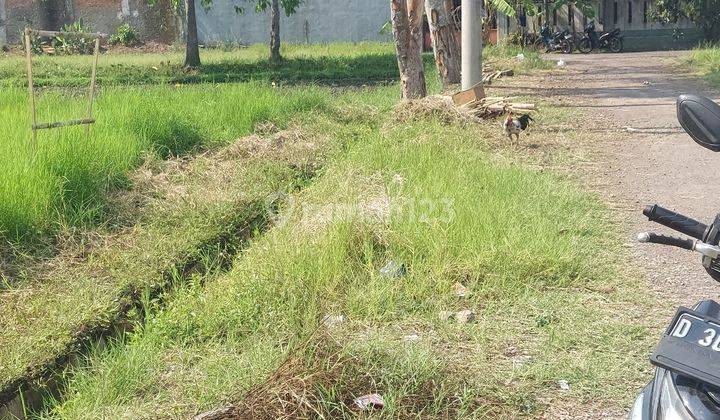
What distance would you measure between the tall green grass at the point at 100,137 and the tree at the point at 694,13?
20582mm

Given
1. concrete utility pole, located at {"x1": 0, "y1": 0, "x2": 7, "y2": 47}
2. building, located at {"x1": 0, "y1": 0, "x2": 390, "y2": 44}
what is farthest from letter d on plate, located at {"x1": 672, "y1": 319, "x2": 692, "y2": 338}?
concrete utility pole, located at {"x1": 0, "y1": 0, "x2": 7, "y2": 47}

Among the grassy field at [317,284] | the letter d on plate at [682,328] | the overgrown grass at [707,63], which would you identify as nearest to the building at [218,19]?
the overgrown grass at [707,63]

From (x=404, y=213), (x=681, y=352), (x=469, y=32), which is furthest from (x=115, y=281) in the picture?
(x=469, y=32)

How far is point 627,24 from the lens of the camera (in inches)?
1297

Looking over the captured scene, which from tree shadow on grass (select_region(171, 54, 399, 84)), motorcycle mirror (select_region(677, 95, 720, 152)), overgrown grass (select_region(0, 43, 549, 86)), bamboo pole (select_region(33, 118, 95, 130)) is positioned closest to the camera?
motorcycle mirror (select_region(677, 95, 720, 152))

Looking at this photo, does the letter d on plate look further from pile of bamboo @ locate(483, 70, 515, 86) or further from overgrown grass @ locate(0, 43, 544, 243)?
pile of bamboo @ locate(483, 70, 515, 86)

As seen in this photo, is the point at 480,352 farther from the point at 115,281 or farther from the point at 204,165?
the point at 204,165

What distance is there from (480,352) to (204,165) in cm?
531

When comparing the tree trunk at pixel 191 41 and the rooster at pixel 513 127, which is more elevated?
the tree trunk at pixel 191 41

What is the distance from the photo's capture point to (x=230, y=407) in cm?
366

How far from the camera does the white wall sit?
3219cm

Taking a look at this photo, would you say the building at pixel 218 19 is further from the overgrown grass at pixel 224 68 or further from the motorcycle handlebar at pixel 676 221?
the motorcycle handlebar at pixel 676 221

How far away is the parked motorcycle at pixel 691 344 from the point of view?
1.80 metres

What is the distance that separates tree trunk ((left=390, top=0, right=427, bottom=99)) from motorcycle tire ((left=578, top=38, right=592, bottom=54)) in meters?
19.2
